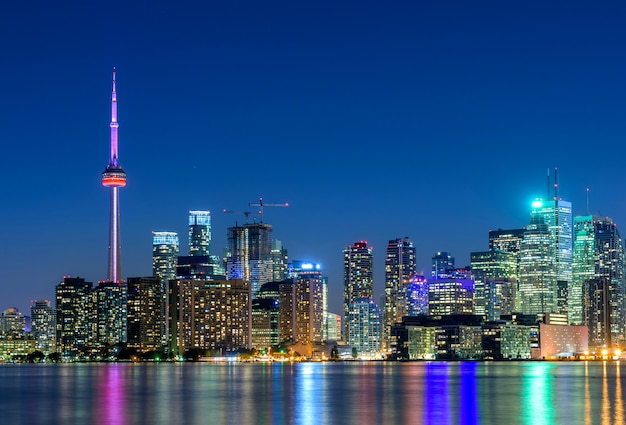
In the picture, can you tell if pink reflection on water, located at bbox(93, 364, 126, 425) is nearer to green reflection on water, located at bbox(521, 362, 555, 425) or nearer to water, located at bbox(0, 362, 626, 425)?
water, located at bbox(0, 362, 626, 425)

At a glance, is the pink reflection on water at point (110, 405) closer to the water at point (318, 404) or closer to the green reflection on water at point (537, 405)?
the water at point (318, 404)

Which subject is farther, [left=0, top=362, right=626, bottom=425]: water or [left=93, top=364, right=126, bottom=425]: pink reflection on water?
[left=93, top=364, right=126, bottom=425]: pink reflection on water

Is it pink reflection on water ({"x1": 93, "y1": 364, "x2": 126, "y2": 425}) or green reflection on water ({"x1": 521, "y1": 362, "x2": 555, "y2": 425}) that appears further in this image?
pink reflection on water ({"x1": 93, "y1": 364, "x2": 126, "y2": 425})

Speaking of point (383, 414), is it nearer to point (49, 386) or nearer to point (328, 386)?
point (328, 386)

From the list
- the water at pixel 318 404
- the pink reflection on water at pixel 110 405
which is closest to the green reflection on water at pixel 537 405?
the water at pixel 318 404

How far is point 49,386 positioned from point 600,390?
68.1 meters

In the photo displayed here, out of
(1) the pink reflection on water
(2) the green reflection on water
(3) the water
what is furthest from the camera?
(1) the pink reflection on water

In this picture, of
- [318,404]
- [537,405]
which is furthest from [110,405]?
[537,405]

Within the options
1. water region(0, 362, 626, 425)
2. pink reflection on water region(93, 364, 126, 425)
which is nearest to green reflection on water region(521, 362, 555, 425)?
water region(0, 362, 626, 425)

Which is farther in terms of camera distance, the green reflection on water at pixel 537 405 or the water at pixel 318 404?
the water at pixel 318 404

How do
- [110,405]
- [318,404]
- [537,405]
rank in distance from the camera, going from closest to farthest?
[537,405]
[318,404]
[110,405]

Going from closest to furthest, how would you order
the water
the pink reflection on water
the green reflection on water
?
the green reflection on water → the water → the pink reflection on water

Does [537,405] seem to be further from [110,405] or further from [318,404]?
[110,405]

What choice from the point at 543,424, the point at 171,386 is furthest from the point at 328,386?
the point at 543,424
